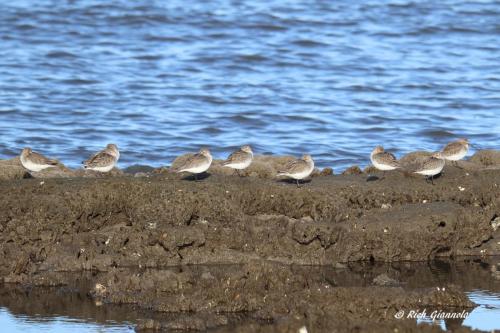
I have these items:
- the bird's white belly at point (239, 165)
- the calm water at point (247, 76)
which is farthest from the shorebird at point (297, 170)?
the calm water at point (247, 76)

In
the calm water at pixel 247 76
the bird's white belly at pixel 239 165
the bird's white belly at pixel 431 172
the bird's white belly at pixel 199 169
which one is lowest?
the calm water at pixel 247 76

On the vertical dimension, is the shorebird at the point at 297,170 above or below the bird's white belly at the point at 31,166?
above

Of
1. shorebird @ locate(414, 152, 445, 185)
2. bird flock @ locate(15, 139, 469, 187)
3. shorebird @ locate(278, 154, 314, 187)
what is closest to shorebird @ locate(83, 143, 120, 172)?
bird flock @ locate(15, 139, 469, 187)

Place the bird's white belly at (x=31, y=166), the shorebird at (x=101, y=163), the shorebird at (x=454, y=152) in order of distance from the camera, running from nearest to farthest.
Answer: the bird's white belly at (x=31, y=166), the shorebird at (x=101, y=163), the shorebird at (x=454, y=152)

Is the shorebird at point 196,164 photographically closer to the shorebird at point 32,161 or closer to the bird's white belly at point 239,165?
the bird's white belly at point 239,165

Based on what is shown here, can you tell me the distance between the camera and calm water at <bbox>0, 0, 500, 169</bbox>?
24.3m

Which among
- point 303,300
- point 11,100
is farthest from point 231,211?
point 11,100

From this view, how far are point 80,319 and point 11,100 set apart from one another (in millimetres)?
18079

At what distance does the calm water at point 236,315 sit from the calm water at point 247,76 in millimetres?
8711

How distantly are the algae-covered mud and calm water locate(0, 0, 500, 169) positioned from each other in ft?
25.1

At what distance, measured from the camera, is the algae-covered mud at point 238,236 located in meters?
11.1

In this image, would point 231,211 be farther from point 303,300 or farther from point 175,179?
point 303,300

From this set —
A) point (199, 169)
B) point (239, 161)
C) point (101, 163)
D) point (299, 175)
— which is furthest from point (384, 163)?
point (101, 163)

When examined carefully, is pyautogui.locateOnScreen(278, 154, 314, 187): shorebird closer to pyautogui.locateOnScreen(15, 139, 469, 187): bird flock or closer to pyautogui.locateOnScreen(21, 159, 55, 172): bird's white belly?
pyautogui.locateOnScreen(15, 139, 469, 187): bird flock
